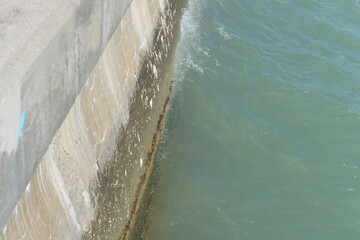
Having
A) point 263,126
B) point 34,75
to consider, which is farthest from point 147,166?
point 34,75

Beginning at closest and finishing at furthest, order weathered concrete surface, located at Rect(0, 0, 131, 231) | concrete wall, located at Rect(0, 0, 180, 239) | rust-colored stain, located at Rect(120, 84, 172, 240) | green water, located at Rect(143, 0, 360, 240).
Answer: weathered concrete surface, located at Rect(0, 0, 131, 231) → concrete wall, located at Rect(0, 0, 180, 239) → rust-colored stain, located at Rect(120, 84, 172, 240) → green water, located at Rect(143, 0, 360, 240)

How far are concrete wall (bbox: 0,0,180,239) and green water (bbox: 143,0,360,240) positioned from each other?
87cm

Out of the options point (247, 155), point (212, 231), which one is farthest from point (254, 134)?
point (212, 231)

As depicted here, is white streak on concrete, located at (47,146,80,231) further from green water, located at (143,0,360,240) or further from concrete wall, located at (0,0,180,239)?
green water, located at (143,0,360,240)

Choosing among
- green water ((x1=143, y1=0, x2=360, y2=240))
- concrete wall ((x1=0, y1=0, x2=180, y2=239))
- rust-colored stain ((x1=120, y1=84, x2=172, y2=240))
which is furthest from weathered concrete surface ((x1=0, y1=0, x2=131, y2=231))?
green water ((x1=143, y1=0, x2=360, y2=240))

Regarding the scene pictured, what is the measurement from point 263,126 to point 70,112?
4098 mm

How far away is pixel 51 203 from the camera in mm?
4605

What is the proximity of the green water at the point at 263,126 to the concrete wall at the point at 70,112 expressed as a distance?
Result: 868 mm

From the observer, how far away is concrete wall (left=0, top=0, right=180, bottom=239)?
351cm

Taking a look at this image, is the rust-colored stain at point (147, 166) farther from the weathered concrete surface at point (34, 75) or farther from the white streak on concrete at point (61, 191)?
the weathered concrete surface at point (34, 75)

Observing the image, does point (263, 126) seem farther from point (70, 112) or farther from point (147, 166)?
point (70, 112)

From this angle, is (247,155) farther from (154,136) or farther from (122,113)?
(122,113)

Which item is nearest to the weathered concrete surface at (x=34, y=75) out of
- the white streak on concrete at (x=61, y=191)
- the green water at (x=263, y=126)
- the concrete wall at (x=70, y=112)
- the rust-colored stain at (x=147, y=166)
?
the concrete wall at (x=70, y=112)

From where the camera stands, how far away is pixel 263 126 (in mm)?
8336
